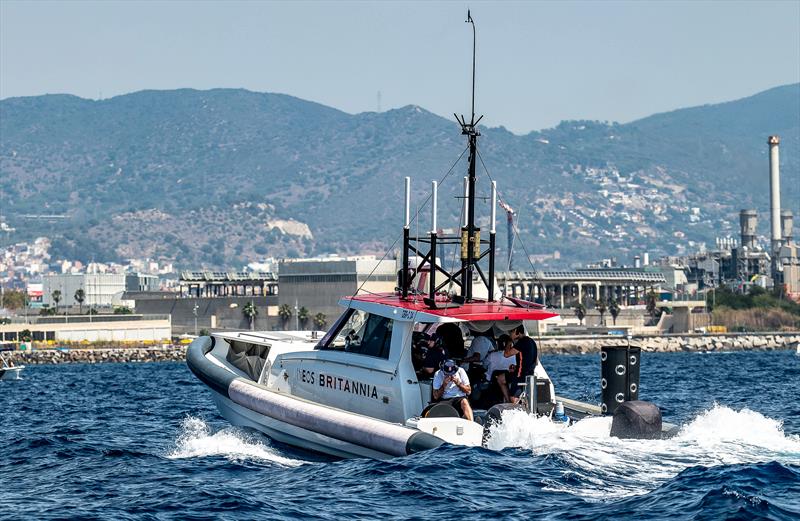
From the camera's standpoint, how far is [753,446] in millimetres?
20703

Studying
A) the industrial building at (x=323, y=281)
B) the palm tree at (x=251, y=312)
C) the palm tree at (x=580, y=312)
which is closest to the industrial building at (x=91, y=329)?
the palm tree at (x=251, y=312)

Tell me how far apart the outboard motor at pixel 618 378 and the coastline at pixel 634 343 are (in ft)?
343

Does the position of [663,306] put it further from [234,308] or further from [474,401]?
[474,401]

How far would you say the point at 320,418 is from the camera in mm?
23266

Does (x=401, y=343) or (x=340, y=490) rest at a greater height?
(x=401, y=343)

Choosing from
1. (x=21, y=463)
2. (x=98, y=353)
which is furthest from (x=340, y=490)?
(x=98, y=353)

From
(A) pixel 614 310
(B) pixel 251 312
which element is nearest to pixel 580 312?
(A) pixel 614 310

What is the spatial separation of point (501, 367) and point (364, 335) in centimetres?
282

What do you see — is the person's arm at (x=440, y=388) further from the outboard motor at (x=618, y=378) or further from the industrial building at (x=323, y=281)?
the industrial building at (x=323, y=281)

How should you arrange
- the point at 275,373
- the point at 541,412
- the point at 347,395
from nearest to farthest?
the point at 541,412 < the point at 347,395 < the point at 275,373

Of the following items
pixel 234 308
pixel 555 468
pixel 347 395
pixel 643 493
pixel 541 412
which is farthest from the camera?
pixel 234 308

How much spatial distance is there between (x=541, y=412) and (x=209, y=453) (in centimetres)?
642

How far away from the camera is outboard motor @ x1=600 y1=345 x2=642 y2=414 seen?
73.8ft

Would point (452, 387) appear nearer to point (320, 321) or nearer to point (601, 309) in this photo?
point (320, 321)
